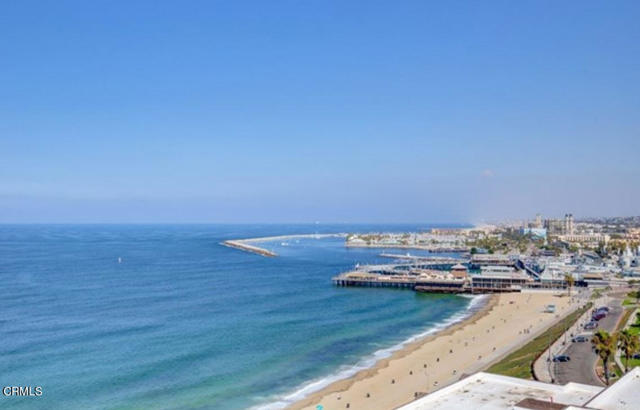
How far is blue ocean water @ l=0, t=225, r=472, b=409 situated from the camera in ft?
136

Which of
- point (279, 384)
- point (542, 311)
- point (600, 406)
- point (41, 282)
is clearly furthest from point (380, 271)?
point (600, 406)

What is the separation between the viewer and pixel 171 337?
58.0 metres

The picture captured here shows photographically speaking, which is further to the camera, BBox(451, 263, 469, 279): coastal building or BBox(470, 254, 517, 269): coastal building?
BBox(470, 254, 517, 269): coastal building

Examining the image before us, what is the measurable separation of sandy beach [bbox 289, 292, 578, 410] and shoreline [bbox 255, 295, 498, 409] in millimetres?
78

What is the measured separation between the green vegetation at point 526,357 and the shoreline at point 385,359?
32.5 ft

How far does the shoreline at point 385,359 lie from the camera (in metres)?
38.9

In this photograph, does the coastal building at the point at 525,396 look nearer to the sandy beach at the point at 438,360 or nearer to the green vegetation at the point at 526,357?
the green vegetation at the point at 526,357

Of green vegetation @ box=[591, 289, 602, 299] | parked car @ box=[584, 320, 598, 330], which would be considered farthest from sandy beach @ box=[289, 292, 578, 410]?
green vegetation @ box=[591, 289, 602, 299]

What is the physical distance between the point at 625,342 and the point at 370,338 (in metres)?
28.1

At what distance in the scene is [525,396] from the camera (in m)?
27.3

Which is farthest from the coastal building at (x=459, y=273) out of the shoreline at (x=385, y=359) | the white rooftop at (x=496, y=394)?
the white rooftop at (x=496, y=394)

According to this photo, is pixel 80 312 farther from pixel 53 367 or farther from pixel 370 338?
pixel 370 338

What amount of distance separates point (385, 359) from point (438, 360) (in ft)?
16.1

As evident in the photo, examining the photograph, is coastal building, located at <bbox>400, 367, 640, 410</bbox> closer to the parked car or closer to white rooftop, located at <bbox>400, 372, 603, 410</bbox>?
white rooftop, located at <bbox>400, 372, 603, 410</bbox>
